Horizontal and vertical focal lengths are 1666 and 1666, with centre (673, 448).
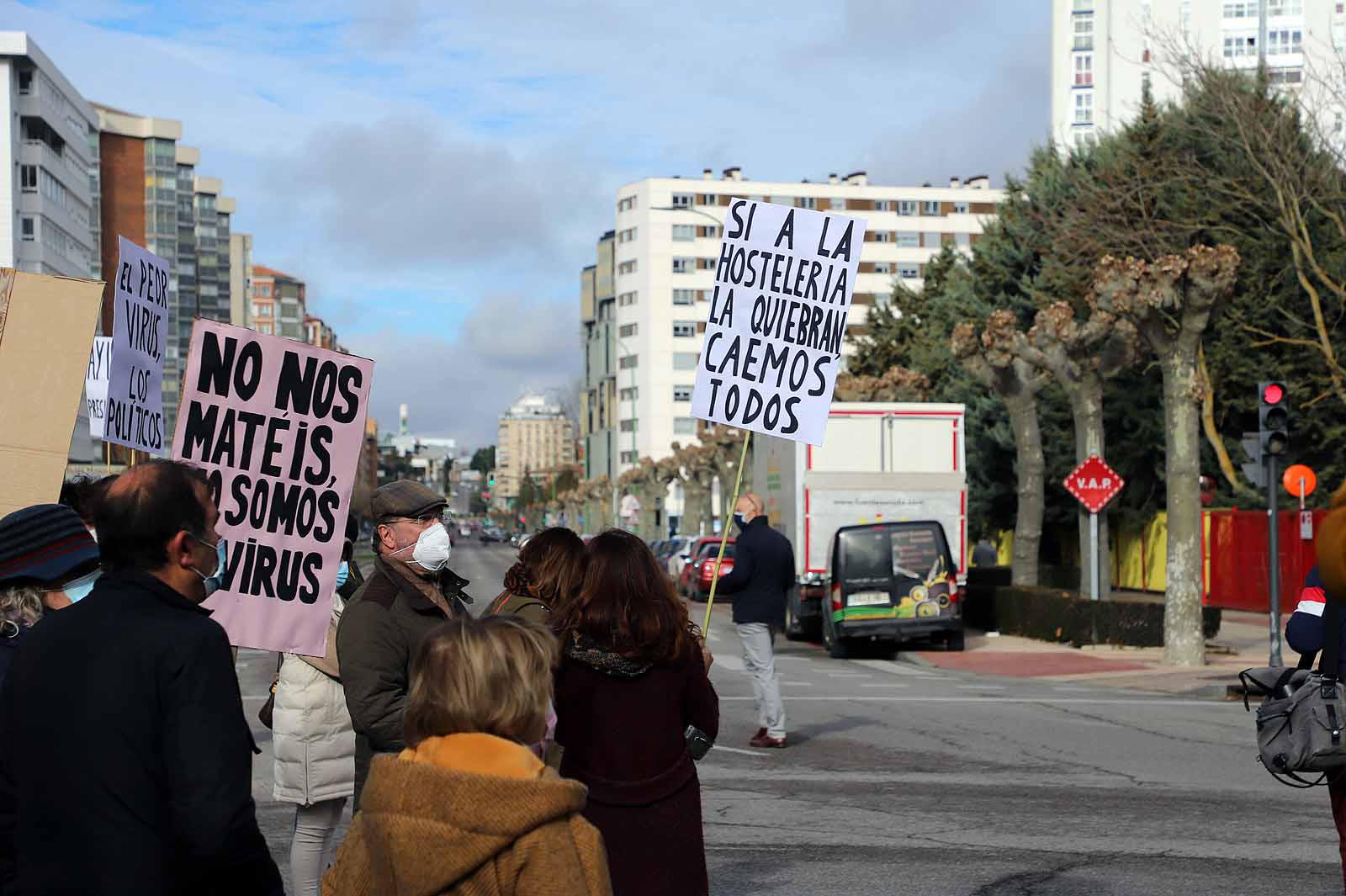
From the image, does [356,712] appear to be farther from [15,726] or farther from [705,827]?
[705,827]

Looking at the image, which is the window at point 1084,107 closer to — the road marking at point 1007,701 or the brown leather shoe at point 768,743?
the road marking at point 1007,701

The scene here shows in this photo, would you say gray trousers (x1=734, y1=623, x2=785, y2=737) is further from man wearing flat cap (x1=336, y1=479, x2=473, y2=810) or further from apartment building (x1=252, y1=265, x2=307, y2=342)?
apartment building (x1=252, y1=265, x2=307, y2=342)

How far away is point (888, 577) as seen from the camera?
23.3m

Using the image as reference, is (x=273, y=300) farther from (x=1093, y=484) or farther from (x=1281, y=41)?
(x=1093, y=484)

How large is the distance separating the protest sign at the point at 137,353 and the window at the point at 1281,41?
271 feet

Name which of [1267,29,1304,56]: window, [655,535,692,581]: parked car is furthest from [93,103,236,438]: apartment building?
[1267,29,1304,56]: window

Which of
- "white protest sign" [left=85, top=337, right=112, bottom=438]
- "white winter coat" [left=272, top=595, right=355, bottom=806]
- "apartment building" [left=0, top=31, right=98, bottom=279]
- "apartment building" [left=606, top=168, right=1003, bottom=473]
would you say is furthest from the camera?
"apartment building" [left=606, top=168, right=1003, bottom=473]

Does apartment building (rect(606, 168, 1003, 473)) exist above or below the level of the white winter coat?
above

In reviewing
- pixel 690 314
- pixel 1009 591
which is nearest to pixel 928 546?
pixel 1009 591

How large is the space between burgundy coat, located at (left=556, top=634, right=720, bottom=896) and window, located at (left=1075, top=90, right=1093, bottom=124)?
10288 centimetres

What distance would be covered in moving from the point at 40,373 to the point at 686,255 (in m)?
122

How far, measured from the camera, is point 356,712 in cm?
531

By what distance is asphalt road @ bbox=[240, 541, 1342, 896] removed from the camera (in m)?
8.05

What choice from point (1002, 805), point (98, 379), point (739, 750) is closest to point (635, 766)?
point (1002, 805)
